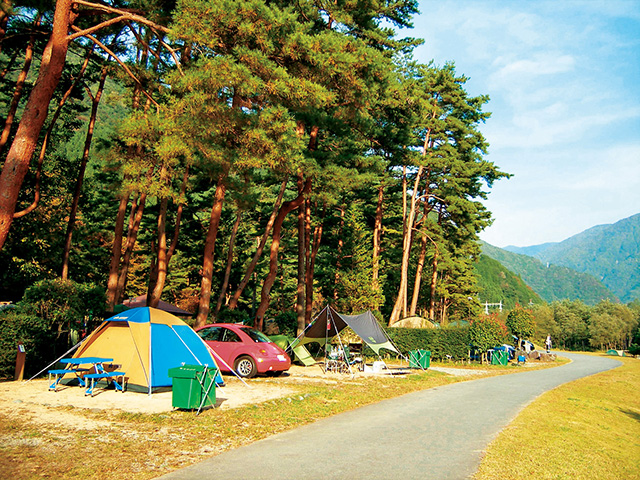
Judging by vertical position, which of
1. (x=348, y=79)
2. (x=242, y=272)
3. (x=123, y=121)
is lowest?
(x=242, y=272)

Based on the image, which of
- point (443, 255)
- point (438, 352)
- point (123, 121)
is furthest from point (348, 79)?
point (443, 255)

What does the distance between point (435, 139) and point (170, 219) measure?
18835 mm

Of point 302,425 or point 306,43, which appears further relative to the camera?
point 306,43

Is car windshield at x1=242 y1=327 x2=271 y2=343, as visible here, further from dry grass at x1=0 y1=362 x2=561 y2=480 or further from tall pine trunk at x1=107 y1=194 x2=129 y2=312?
tall pine trunk at x1=107 y1=194 x2=129 y2=312

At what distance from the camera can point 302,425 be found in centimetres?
832

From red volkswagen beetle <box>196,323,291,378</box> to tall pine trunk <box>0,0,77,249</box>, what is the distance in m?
6.09

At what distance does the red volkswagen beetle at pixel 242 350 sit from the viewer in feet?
45.1

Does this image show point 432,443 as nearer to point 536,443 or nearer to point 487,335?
point 536,443

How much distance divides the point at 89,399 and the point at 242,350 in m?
4.75

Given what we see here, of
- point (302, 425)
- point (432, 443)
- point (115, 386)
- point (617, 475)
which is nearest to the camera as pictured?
point (617, 475)

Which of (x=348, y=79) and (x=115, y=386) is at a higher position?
(x=348, y=79)

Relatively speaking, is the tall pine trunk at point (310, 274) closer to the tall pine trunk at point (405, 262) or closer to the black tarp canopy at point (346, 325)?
the tall pine trunk at point (405, 262)

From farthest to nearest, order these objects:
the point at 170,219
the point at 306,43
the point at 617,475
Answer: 1. the point at 170,219
2. the point at 306,43
3. the point at 617,475

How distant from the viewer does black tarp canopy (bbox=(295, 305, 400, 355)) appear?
59.1 feet
